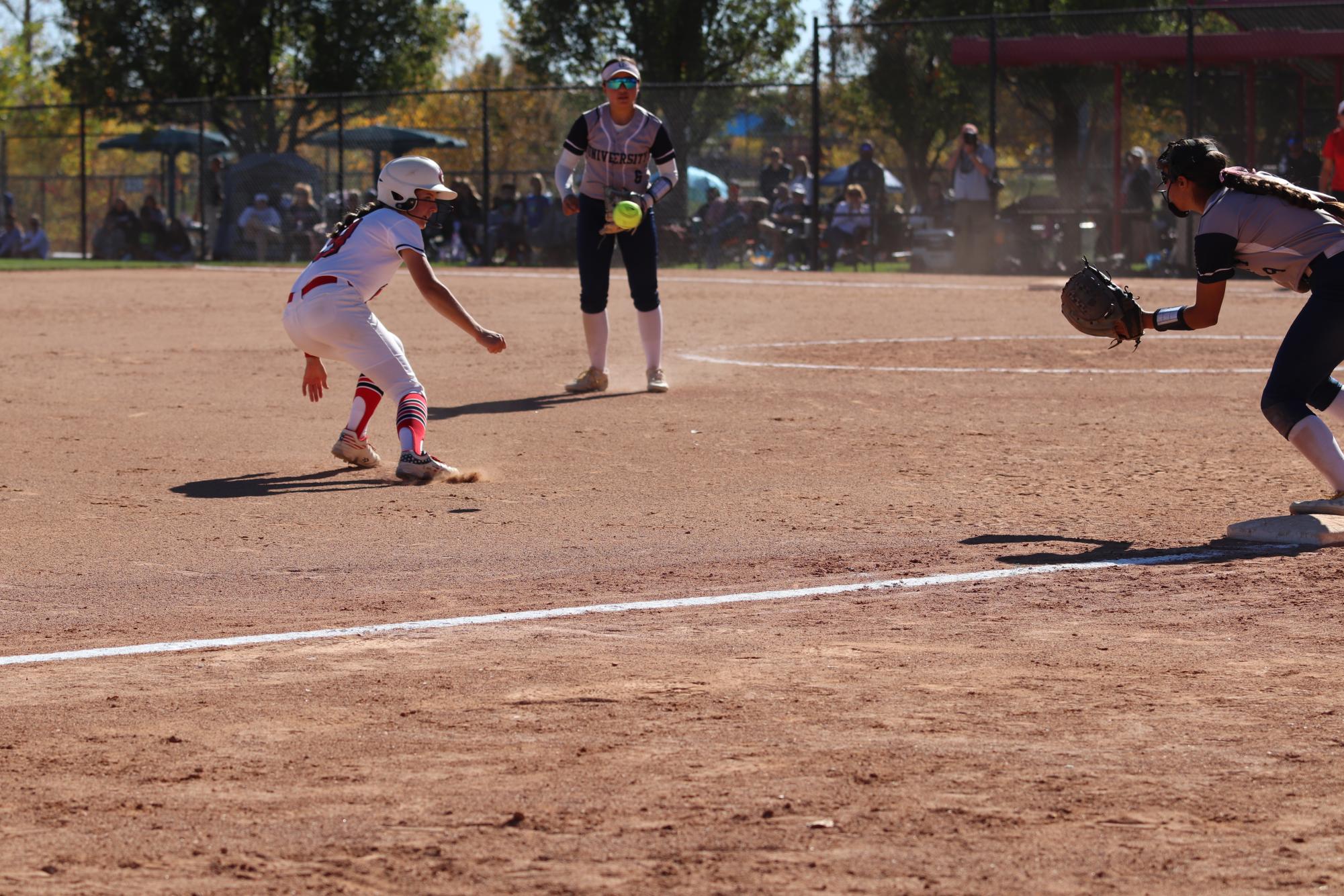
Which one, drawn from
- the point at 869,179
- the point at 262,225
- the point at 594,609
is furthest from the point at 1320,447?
the point at 262,225

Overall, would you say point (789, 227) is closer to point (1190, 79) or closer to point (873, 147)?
point (873, 147)

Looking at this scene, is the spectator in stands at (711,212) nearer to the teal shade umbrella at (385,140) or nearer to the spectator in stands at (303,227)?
the teal shade umbrella at (385,140)

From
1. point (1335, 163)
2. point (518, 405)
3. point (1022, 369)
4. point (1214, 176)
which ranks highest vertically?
point (1335, 163)

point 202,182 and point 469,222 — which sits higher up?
point 202,182

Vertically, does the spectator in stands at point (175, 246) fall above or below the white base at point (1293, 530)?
above

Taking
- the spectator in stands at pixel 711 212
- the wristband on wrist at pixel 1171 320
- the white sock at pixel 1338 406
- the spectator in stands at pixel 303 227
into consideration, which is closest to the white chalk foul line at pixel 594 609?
the white sock at pixel 1338 406

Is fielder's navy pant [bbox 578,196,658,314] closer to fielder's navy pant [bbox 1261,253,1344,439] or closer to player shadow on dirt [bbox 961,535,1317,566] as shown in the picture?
player shadow on dirt [bbox 961,535,1317,566]

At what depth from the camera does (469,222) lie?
29.5m

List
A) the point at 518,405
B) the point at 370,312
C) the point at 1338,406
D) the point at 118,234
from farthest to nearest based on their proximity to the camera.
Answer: the point at 118,234, the point at 518,405, the point at 370,312, the point at 1338,406

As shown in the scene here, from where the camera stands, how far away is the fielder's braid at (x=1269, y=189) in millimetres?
6891

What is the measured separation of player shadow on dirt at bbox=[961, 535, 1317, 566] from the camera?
668cm

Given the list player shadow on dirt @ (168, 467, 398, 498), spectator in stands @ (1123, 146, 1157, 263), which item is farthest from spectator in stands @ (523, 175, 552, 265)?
player shadow on dirt @ (168, 467, 398, 498)

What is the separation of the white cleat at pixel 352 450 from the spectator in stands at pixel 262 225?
23.1 m

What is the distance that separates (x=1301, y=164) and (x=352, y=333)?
64.8 ft
